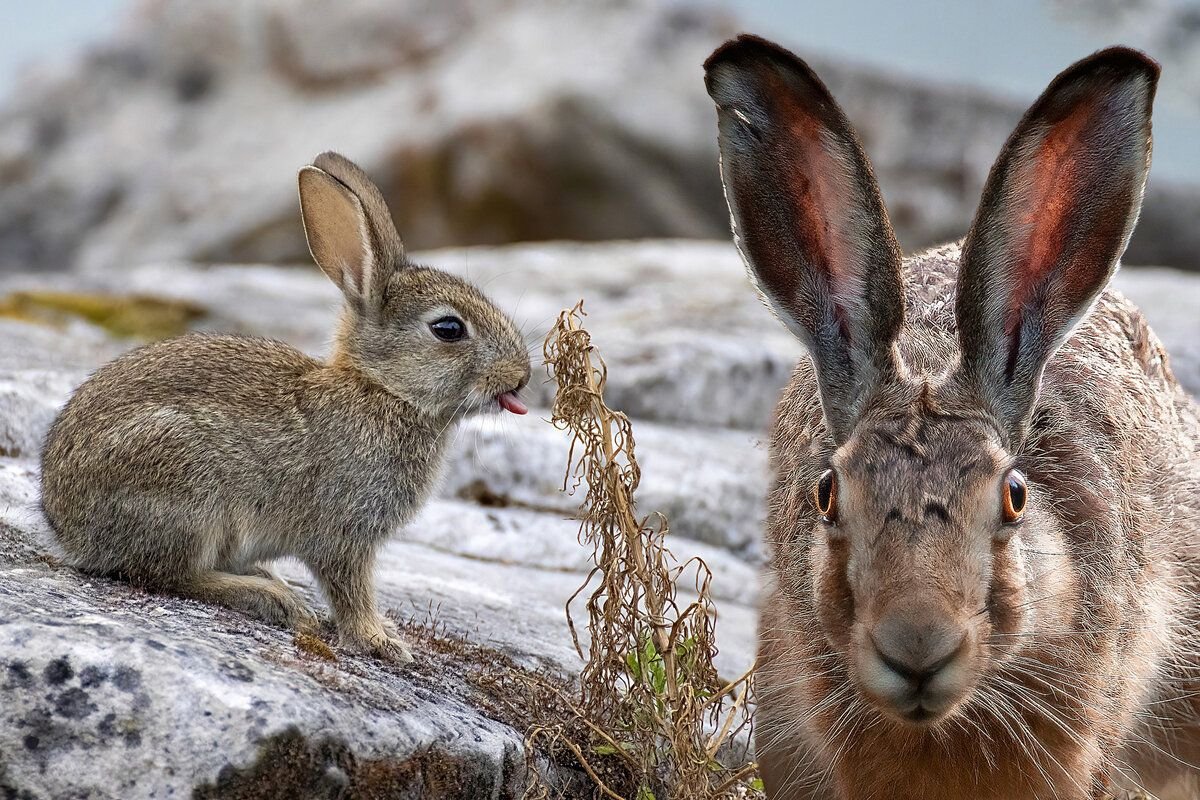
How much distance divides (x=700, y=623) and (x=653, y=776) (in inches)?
21.9

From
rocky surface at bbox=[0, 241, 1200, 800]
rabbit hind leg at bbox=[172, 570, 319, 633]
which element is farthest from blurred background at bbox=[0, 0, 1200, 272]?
rabbit hind leg at bbox=[172, 570, 319, 633]

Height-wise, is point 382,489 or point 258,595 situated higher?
point 382,489

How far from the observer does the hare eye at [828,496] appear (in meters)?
4.22

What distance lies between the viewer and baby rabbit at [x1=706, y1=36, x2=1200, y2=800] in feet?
12.9

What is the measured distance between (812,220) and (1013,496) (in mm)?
1087

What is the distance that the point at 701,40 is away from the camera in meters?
19.4

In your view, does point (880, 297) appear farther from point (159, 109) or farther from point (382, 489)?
point (159, 109)

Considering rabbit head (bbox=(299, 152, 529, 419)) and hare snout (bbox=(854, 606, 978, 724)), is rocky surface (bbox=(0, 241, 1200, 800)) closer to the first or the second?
rabbit head (bbox=(299, 152, 529, 419))

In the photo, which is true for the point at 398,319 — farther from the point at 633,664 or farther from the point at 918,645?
the point at 918,645

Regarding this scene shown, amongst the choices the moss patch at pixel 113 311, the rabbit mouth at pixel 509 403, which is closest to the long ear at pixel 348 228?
the rabbit mouth at pixel 509 403

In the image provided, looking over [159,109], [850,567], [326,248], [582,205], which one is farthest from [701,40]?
[850,567]

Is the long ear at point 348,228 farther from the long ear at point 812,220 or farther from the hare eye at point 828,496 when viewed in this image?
the hare eye at point 828,496

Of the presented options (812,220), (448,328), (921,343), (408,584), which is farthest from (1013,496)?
(408,584)

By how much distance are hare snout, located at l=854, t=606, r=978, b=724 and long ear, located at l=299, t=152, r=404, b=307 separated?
8.20 ft
